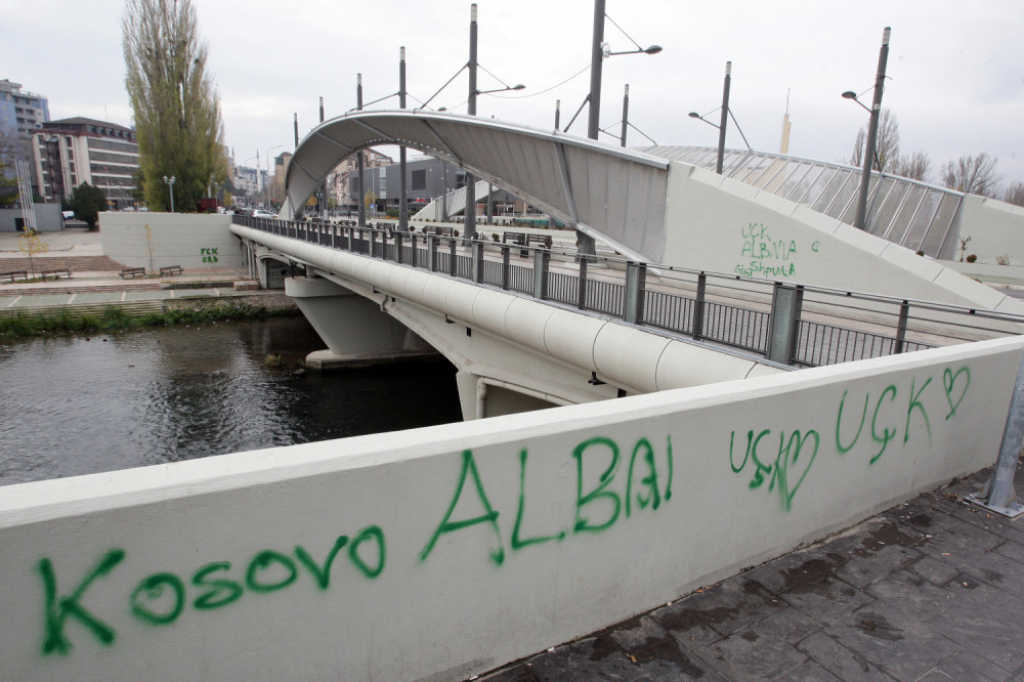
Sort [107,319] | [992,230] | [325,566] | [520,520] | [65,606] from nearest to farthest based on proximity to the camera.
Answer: [65,606] → [325,566] → [520,520] → [992,230] → [107,319]

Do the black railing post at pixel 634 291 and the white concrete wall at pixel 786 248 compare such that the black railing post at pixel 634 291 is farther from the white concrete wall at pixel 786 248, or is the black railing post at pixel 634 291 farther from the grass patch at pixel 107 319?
the grass patch at pixel 107 319

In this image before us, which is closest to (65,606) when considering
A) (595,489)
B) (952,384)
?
(595,489)

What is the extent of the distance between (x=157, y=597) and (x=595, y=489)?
1758mm

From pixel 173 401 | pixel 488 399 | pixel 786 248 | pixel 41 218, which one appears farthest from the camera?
pixel 41 218

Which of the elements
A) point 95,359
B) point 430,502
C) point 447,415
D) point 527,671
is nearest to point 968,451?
point 527,671

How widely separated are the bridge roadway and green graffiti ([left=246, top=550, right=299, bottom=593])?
5343 mm

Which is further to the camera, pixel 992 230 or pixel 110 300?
pixel 110 300

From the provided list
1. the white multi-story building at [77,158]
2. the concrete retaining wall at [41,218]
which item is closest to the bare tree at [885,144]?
the concrete retaining wall at [41,218]

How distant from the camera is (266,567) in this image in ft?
7.36

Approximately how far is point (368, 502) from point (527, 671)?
1170mm

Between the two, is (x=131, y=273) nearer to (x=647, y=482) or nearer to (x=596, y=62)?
(x=596, y=62)

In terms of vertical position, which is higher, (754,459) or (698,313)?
(698,313)

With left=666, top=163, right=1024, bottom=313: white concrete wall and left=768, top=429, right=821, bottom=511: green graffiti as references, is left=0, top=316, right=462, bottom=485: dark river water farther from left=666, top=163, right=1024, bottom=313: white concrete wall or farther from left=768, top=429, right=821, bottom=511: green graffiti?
left=768, top=429, right=821, bottom=511: green graffiti

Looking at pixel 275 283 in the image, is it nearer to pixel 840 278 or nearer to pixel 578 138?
pixel 578 138
